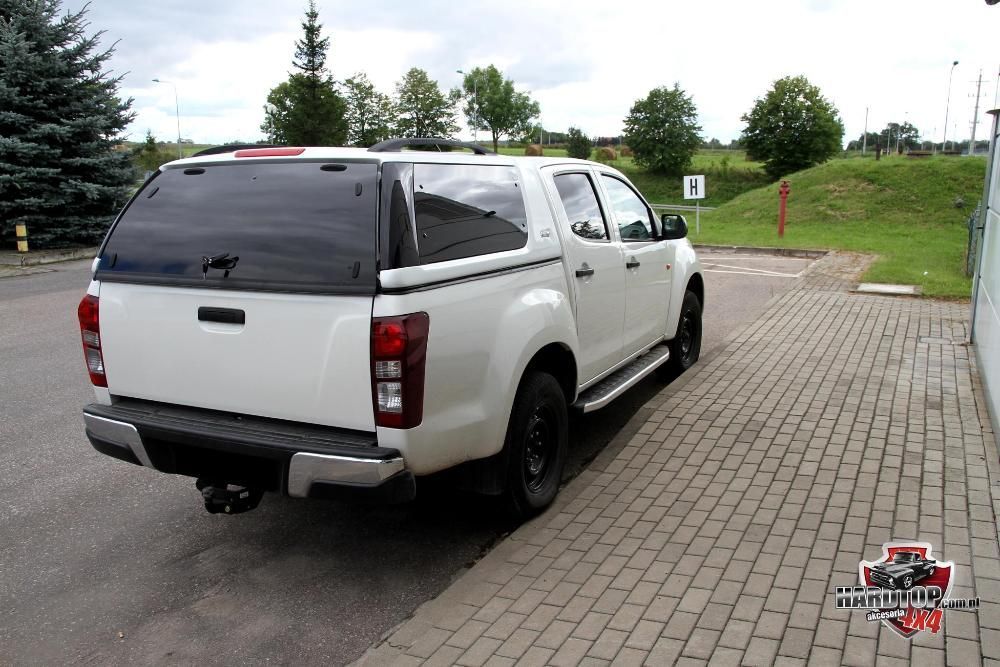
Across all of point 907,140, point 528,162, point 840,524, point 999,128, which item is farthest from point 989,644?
point 907,140

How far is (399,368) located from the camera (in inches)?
130

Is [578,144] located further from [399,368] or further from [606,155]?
[399,368]

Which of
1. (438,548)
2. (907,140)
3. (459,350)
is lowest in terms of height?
(438,548)

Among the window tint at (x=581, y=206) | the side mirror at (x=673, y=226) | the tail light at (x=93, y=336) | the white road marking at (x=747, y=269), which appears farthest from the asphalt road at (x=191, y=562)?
the white road marking at (x=747, y=269)

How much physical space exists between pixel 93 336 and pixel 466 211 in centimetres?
196

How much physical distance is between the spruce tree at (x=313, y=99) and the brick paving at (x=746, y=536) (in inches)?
2023

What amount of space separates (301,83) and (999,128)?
54.0 metres

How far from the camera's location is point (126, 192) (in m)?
18.8

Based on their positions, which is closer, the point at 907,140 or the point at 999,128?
the point at 999,128

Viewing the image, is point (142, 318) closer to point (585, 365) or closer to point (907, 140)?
point (585, 365)

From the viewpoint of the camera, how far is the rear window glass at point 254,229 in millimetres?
3471

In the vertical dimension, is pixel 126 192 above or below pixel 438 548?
above

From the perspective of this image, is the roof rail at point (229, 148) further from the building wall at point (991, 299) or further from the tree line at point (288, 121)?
the tree line at point (288, 121)

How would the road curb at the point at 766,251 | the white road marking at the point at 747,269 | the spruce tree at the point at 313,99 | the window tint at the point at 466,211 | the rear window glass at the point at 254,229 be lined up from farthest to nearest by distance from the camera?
the spruce tree at the point at 313,99 < the road curb at the point at 766,251 < the white road marking at the point at 747,269 < the window tint at the point at 466,211 < the rear window glass at the point at 254,229
